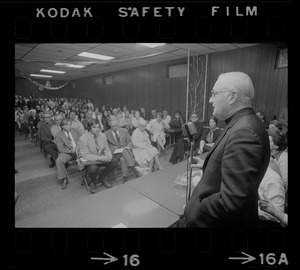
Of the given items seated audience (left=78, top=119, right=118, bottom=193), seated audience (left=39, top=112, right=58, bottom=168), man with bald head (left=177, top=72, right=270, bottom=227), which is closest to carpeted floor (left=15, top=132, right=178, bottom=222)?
seated audience (left=78, top=119, right=118, bottom=193)

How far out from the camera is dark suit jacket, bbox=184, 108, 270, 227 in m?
0.74

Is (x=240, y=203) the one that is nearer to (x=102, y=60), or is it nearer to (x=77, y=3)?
(x=77, y=3)

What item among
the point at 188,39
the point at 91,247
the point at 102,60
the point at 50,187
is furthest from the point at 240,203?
the point at 102,60

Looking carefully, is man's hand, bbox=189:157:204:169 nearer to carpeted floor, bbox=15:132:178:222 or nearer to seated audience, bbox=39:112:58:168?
carpeted floor, bbox=15:132:178:222

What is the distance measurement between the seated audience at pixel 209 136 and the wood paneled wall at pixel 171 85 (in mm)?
1738

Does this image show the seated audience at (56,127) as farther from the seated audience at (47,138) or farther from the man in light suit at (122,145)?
the man in light suit at (122,145)

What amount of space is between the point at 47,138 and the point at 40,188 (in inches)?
51.8

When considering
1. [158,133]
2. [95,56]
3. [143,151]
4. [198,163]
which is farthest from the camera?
[95,56]

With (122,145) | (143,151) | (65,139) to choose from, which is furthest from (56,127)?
(143,151)

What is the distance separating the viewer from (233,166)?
76 cm

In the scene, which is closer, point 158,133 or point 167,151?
point 158,133

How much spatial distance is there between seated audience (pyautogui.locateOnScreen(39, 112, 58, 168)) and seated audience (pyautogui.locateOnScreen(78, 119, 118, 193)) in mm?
1112

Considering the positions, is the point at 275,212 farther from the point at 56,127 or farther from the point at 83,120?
the point at 83,120

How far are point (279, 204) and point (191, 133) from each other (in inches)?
29.8
